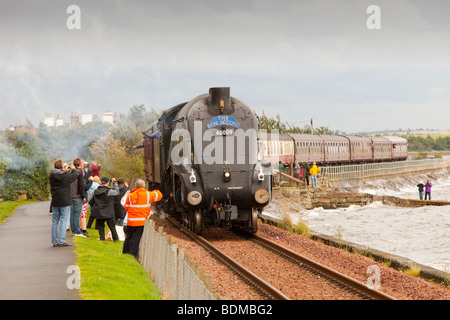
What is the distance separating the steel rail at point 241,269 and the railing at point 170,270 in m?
1.74

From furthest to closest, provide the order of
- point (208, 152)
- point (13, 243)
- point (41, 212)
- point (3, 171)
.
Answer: point (3, 171)
point (41, 212)
point (208, 152)
point (13, 243)

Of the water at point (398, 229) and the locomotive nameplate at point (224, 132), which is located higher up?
the locomotive nameplate at point (224, 132)

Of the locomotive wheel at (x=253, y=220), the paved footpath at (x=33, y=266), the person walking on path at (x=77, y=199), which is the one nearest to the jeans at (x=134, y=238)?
the paved footpath at (x=33, y=266)

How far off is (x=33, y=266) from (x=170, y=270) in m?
3.33

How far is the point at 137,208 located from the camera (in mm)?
12625

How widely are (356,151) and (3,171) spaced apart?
44164 mm

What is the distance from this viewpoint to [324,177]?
42281mm

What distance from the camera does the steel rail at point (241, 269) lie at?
973 cm

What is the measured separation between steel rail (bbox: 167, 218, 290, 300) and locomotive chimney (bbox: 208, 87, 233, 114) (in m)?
3.64

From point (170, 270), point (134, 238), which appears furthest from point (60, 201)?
point (170, 270)

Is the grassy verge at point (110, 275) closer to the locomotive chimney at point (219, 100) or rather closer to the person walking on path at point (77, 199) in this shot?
the person walking on path at point (77, 199)

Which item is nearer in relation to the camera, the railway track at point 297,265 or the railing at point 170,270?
the railing at point 170,270
